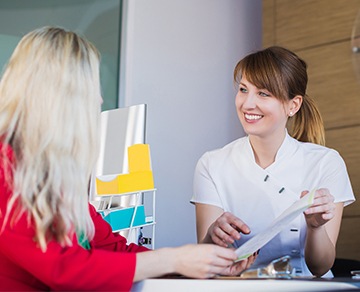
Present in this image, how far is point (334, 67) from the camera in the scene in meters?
3.67

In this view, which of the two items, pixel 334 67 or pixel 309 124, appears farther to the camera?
pixel 334 67

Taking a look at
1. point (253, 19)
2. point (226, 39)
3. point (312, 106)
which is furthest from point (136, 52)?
point (312, 106)

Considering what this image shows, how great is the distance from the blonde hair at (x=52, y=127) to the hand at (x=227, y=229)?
564 mm

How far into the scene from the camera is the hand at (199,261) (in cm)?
121

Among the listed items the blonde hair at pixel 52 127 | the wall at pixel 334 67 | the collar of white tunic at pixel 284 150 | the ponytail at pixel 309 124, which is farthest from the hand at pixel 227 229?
the wall at pixel 334 67

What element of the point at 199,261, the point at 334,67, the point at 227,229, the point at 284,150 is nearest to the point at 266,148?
the point at 284,150

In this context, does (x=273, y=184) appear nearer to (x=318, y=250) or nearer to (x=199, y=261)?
(x=318, y=250)

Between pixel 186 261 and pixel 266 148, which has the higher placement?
pixel 266 148

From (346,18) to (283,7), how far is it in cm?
48

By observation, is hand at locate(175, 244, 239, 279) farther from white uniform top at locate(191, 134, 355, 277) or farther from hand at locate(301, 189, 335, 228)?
white uniform top at locate(191, 134, 355, 277)

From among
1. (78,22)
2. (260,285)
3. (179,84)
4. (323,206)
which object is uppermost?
(78,22)

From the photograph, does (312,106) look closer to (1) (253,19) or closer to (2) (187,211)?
(2) (187,211)

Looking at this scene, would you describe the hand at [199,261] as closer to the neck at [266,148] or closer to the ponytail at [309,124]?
the neck at [266,148]

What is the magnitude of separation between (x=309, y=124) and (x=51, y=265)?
1482mm
